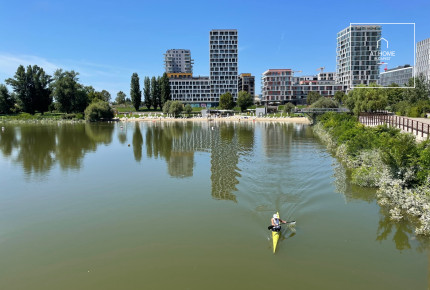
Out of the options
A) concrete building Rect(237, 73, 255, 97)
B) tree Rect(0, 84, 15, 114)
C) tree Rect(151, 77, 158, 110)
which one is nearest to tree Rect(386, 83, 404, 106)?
tree Rect(151, 77, 158, 110)

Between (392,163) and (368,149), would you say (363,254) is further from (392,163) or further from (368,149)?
(368,149)

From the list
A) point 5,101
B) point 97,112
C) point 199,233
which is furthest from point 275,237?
point 5,101

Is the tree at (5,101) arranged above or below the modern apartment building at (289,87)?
below

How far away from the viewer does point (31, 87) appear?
387 feet

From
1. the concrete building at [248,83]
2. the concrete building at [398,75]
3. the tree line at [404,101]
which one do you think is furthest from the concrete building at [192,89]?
the tree line at [404,101]

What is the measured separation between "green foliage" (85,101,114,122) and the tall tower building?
80117mm

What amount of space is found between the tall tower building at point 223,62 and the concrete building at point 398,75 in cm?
7955

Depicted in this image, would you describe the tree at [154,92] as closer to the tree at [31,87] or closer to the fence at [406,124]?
the tree at [31,87]

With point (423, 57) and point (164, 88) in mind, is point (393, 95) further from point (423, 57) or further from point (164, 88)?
point (164, 88)

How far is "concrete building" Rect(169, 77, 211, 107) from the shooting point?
184250 millimetres

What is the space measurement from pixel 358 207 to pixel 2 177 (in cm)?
2674

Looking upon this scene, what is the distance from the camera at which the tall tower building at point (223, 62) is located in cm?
17888

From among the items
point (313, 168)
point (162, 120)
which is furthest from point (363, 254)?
point (162, 120)

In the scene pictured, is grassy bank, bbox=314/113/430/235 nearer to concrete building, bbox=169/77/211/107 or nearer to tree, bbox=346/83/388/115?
tree, bbox=346/83/388/115
